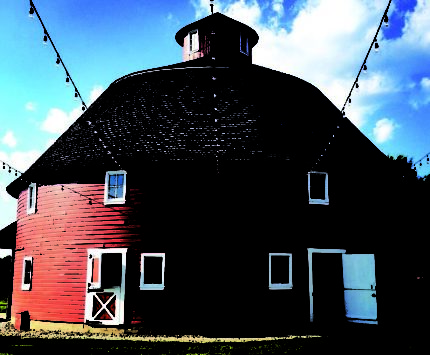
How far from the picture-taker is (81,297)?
44.4ft

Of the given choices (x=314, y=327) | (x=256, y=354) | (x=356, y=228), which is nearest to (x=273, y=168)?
(x=356, y=228)

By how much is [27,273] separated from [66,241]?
308 cm

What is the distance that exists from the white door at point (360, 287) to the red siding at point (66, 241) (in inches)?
247

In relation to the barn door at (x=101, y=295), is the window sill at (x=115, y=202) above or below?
above

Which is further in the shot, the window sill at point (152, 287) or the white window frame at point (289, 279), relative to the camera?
the white window frame at point (289, 279)

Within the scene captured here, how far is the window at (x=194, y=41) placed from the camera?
19391 mm

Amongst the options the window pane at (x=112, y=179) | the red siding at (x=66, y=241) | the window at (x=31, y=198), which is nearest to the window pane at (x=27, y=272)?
the red siding at (x=66, y=241)

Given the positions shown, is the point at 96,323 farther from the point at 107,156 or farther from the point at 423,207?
the point at 423,207

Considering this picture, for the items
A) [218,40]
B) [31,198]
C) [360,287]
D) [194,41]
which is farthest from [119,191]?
[194,41]

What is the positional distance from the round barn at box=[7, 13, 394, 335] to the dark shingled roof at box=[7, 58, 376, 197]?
0.06m

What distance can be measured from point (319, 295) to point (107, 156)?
740 cm

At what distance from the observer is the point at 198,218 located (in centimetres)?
1332

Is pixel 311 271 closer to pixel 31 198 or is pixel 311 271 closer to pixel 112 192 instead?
pixel 112 192

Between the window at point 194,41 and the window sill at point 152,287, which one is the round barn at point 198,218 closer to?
the window sill at point 152,287
